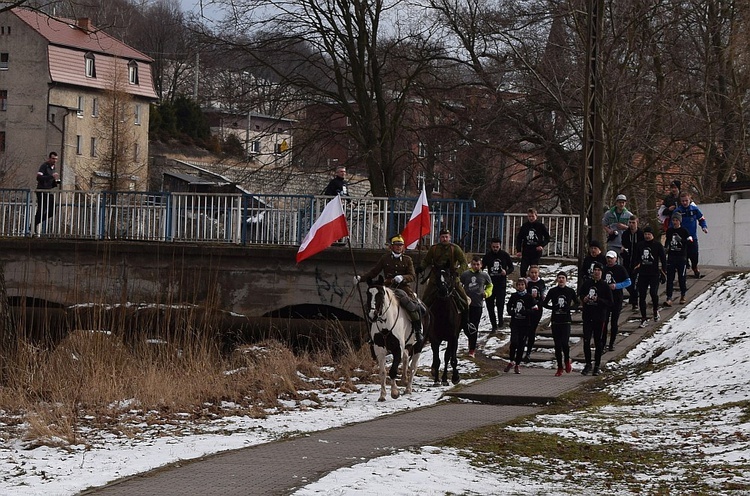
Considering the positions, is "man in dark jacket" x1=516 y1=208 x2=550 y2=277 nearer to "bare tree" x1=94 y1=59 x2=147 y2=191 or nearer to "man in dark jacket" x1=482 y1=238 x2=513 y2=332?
"man in dark jacket" x1=482 y1=238 x2=513 y2=332

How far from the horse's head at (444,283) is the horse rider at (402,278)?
76cm

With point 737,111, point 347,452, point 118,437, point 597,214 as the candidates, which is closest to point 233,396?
point 118,437

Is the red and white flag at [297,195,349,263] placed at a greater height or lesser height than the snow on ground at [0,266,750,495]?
greater

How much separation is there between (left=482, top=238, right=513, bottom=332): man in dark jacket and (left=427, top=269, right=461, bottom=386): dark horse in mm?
4249

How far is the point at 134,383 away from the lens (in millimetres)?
16656

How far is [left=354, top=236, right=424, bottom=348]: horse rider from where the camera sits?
60.7 ft

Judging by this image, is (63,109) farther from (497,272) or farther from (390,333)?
(390,333)

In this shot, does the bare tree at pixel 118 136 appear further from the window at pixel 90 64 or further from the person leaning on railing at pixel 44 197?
the person leaning on railing at pixel 44 197

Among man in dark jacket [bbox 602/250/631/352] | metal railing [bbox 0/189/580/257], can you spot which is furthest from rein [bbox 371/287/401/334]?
metal railing [bbox 0/189/580/257]

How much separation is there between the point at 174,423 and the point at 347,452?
3.09 m

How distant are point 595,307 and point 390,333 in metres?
4.22

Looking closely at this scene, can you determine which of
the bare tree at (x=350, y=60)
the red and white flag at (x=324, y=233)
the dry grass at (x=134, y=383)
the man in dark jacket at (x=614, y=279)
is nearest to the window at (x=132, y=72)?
the bare tree at (x=350, y=60)

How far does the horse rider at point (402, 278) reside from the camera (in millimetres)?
18500

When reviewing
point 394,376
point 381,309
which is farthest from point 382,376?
point 381,309
